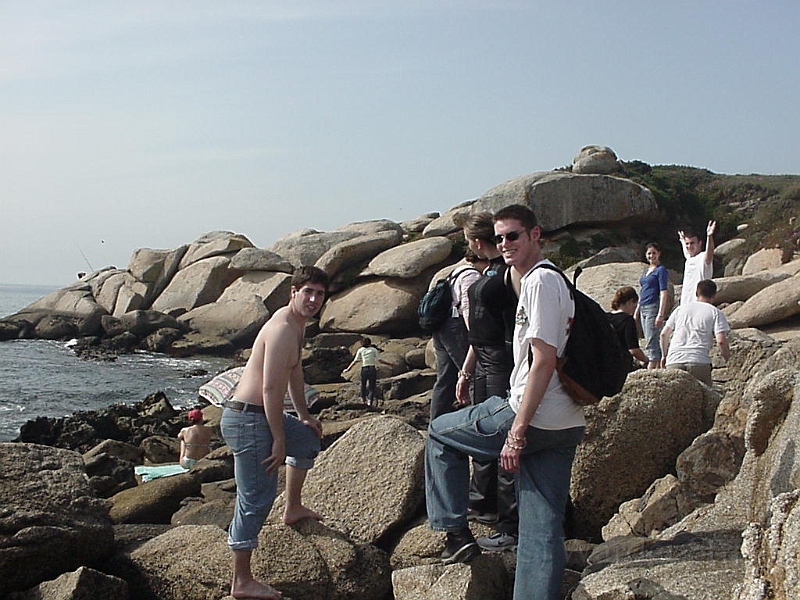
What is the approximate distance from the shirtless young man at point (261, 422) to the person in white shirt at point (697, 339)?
4.55m

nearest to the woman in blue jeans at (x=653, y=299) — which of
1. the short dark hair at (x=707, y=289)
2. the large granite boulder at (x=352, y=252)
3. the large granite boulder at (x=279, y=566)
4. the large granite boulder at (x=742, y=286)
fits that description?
the short dark hair at (x=707, y=289)

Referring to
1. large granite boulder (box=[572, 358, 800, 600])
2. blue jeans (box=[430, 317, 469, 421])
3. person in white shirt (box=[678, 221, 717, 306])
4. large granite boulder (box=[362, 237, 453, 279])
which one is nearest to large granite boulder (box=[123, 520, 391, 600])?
large granite boulder (box=[572, 358, 800, 600])

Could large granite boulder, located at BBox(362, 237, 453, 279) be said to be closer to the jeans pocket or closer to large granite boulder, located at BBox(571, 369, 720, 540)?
large granite boulder, located at BBox(571, 369, 720, 540)

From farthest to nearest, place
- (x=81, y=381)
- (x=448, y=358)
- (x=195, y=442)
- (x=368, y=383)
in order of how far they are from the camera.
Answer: (x=81, y=381), (x=368, y=383), (x=195, y=442), (x=448, y=358)

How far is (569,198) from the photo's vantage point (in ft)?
94.7

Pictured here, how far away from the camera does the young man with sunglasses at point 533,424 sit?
4.07 meters

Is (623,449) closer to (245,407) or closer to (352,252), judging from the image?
(245,407)

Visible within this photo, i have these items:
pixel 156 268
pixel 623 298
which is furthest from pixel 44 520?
pixel 156 268

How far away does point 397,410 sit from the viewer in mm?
15445

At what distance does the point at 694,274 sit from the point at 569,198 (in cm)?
1869

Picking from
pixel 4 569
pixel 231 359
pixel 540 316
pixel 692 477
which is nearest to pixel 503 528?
pixel 692 477

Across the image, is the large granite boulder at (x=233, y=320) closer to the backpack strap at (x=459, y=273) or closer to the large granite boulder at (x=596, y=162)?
the large granite boulder at (x=596, y=162)

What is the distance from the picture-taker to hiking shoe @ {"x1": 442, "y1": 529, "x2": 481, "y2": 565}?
4.64 meters

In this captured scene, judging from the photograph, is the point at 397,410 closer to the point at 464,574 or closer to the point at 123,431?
the point at 123,431
